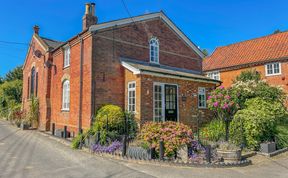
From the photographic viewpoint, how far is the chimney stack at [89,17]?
51.0 ft

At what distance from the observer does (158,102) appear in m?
13.3

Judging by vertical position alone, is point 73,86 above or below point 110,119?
above

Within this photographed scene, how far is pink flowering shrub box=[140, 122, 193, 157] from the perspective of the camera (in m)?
8.22

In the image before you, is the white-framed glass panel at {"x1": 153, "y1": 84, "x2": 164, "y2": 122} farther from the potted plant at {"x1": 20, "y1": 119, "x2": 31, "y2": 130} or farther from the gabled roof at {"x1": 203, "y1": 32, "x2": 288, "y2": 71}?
the gabled roof at {"x1": 203, "y1": 32, "x2": 288, "y2": 71}

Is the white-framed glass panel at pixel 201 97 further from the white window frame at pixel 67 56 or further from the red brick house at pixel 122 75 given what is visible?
the white window frame at pixel 67 56

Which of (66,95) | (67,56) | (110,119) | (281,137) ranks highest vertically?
(67,56)

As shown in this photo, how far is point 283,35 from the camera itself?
25016mm

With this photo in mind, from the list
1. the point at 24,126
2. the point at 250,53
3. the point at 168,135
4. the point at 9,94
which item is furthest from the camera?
the point at 9,94

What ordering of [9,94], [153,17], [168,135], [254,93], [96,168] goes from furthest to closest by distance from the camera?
[9,94] < [153,17] < [254,93] < [168,135] < [96,168]

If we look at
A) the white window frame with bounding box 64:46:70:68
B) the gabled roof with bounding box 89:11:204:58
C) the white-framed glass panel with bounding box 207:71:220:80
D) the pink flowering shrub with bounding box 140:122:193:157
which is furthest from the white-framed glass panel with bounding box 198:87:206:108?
the white-framed glass panel with bounding box 207:71:220:80

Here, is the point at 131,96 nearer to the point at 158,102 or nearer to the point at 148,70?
the point at 158,102

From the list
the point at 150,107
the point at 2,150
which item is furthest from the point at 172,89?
the point at 2,150

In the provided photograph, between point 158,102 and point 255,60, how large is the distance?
16360 millimetres

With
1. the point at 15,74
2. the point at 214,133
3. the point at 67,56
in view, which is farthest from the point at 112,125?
→ the point at 15,74
